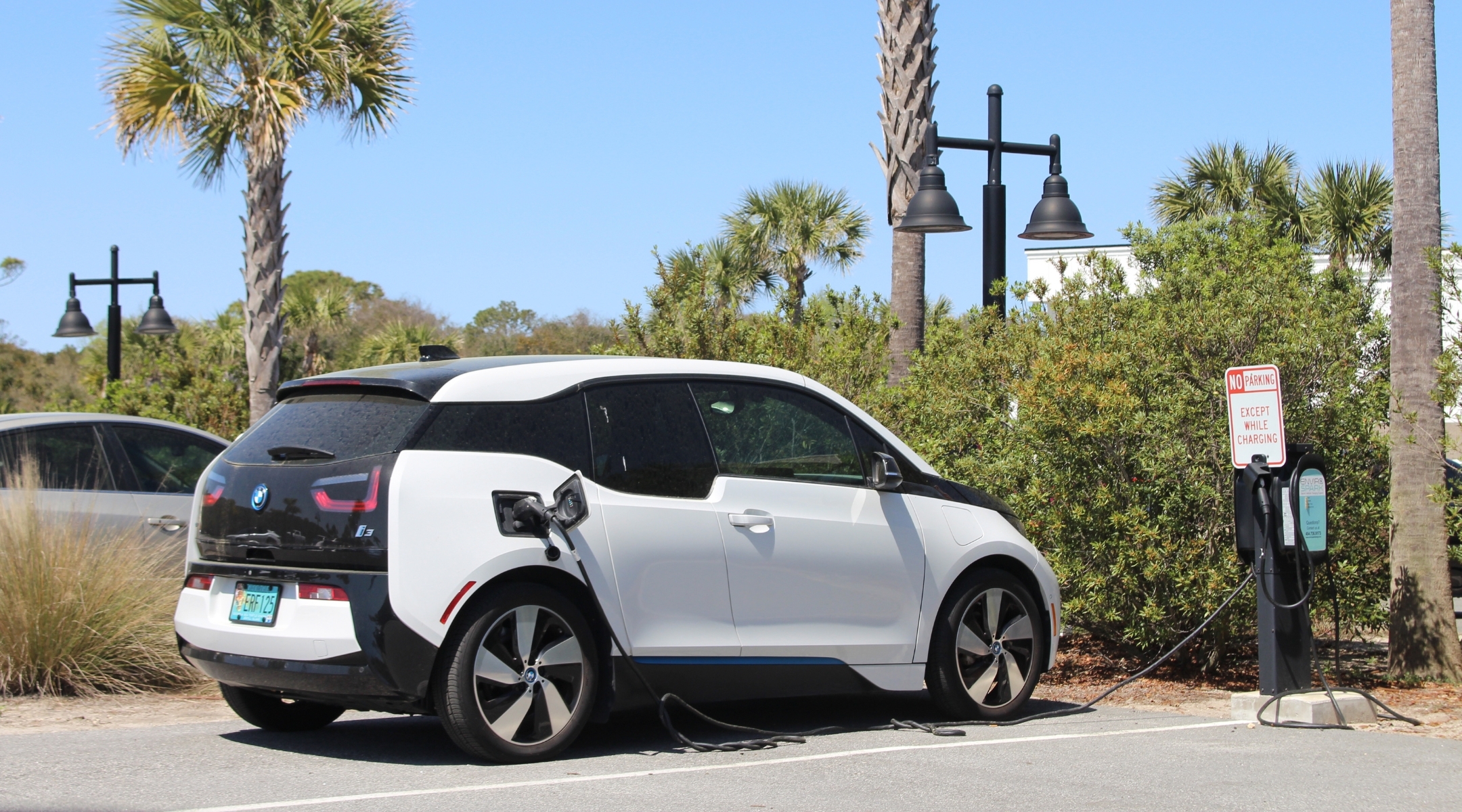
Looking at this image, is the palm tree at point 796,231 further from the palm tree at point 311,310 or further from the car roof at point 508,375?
the car roof at point 508,375

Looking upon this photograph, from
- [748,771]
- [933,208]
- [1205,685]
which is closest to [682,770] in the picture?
[748,771]

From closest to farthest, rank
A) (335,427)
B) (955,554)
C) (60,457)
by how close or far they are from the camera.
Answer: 1. (335,427)
2. (955,554)
3. (60,457)

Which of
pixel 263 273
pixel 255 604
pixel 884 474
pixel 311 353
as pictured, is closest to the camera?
pixel 255 604

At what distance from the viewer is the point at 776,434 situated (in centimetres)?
721

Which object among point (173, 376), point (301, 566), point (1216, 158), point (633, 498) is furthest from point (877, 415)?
point (1216, 158)

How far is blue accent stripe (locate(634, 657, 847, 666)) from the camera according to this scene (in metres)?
6.52

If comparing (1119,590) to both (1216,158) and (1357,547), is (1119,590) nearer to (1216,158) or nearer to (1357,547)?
(1357,547)

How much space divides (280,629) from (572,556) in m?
1.22

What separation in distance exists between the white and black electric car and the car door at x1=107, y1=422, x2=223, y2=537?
329cm

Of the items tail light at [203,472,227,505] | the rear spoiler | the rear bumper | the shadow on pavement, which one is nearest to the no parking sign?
the shadow on pavement

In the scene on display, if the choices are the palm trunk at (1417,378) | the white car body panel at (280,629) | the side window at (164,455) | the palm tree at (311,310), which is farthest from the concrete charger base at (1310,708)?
the palm tree at (311,310)

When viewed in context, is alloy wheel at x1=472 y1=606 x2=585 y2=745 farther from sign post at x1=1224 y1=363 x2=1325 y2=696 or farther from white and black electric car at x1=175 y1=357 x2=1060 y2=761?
sign post at x1=1224 y1=363 x2=1325 y2=696

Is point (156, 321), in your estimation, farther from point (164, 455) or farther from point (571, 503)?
point (571, 503)

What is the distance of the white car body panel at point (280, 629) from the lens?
589 centimetres
